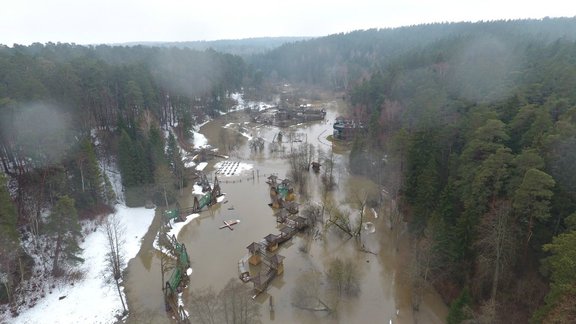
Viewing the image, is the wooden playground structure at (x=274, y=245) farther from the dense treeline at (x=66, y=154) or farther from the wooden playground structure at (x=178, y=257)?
the dense treeline at (x=66, y=154)

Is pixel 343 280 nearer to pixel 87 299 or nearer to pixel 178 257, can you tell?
pixel 178 257

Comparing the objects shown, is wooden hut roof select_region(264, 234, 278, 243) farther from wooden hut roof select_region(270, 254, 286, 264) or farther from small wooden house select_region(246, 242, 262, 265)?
wooden hut roof select_region(270, 254, 286, 264)

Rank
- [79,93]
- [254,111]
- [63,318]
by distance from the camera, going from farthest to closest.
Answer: [254,111], [79,93], [63,318]

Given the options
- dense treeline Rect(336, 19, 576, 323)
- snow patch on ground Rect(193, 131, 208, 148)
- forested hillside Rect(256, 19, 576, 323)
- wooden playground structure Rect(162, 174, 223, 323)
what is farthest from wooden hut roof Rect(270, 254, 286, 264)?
snow patch on ground Rect(193, 131, 208, 148)

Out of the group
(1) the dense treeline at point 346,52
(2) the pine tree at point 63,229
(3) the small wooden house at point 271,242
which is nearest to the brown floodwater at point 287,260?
(3) the small wooden house at point 271,242

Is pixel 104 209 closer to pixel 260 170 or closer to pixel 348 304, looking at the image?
pixel 260 170

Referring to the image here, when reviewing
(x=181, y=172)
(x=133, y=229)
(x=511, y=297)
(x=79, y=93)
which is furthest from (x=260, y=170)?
(x=511, y=297)
